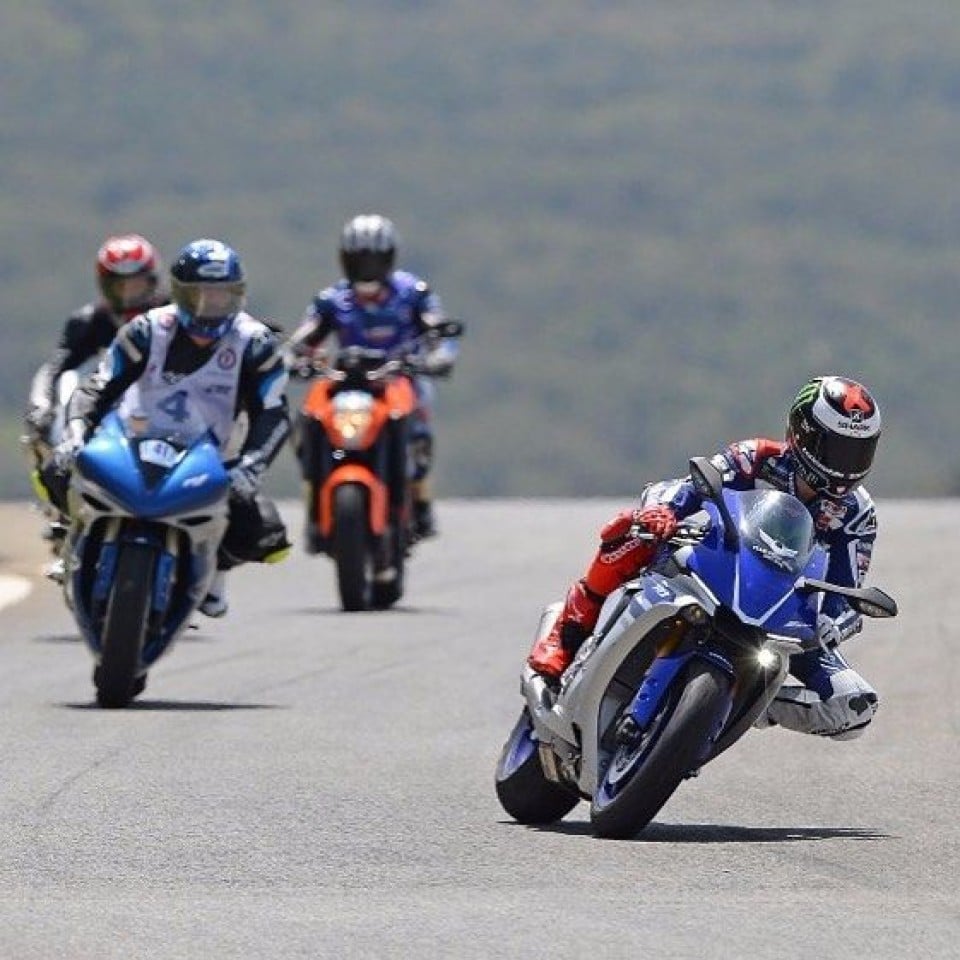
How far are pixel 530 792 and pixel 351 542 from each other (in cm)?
942

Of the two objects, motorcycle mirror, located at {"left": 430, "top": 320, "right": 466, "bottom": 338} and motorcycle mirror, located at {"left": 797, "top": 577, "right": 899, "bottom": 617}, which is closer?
motorcycle mirror, located at {"left": 797, "top": 577, "right": 899, "bottom": 617}

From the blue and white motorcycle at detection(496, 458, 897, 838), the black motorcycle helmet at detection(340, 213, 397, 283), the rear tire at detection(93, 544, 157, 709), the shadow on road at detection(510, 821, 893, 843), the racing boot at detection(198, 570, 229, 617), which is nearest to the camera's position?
the blue and white motorcycle at detection(496, 458, 897, 838)

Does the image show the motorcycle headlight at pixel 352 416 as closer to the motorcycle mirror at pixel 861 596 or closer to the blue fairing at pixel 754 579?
the motorcycle mirror at pixel 861 596

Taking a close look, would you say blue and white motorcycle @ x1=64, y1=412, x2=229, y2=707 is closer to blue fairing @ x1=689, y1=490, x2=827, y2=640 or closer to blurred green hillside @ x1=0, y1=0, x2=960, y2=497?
blue fairing @ x1=689, y1=490, x2=827, y2=640

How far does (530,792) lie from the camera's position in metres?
10.1

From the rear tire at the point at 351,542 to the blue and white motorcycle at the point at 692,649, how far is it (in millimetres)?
9623

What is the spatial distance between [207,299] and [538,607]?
681 cm

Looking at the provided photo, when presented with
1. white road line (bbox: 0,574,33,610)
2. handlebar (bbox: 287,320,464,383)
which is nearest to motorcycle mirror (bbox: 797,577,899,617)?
handlebar (bbox: 287,320,464,383)

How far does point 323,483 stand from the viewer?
65.8ft

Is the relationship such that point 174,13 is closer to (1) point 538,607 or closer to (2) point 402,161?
(2) point 402,161

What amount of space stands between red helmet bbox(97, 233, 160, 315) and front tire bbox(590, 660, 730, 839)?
7.96 meters

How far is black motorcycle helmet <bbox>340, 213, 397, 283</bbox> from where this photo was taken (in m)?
21.5

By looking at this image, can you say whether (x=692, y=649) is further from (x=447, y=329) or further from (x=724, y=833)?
(x=447, y=329)

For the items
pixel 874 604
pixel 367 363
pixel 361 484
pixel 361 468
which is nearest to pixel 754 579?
pixel 874 604
